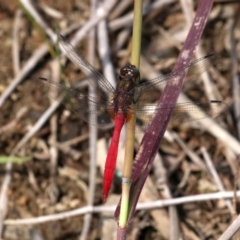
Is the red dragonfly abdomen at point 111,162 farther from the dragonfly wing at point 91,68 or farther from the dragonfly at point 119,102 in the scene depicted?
the dragonfly wing at point 91,68

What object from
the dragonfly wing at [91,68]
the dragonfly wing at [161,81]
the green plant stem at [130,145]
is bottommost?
the green plant stem at [130,145]

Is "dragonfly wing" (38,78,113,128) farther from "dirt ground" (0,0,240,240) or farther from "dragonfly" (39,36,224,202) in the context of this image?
"dirt ground" (0,0,240,240)

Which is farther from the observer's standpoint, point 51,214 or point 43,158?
point 43,158

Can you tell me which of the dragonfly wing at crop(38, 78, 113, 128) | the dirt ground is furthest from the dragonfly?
the dirt ground

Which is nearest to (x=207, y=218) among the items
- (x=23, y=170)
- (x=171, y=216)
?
(x=171, y=216)

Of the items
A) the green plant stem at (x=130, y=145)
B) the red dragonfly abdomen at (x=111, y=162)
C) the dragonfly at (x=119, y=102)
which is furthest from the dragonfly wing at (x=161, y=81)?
the green plant stem at (x=130, y=145)

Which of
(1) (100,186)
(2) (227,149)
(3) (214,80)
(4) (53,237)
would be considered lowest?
(4) (53,237)

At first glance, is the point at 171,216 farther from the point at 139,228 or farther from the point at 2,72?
→ the point at 2,72
